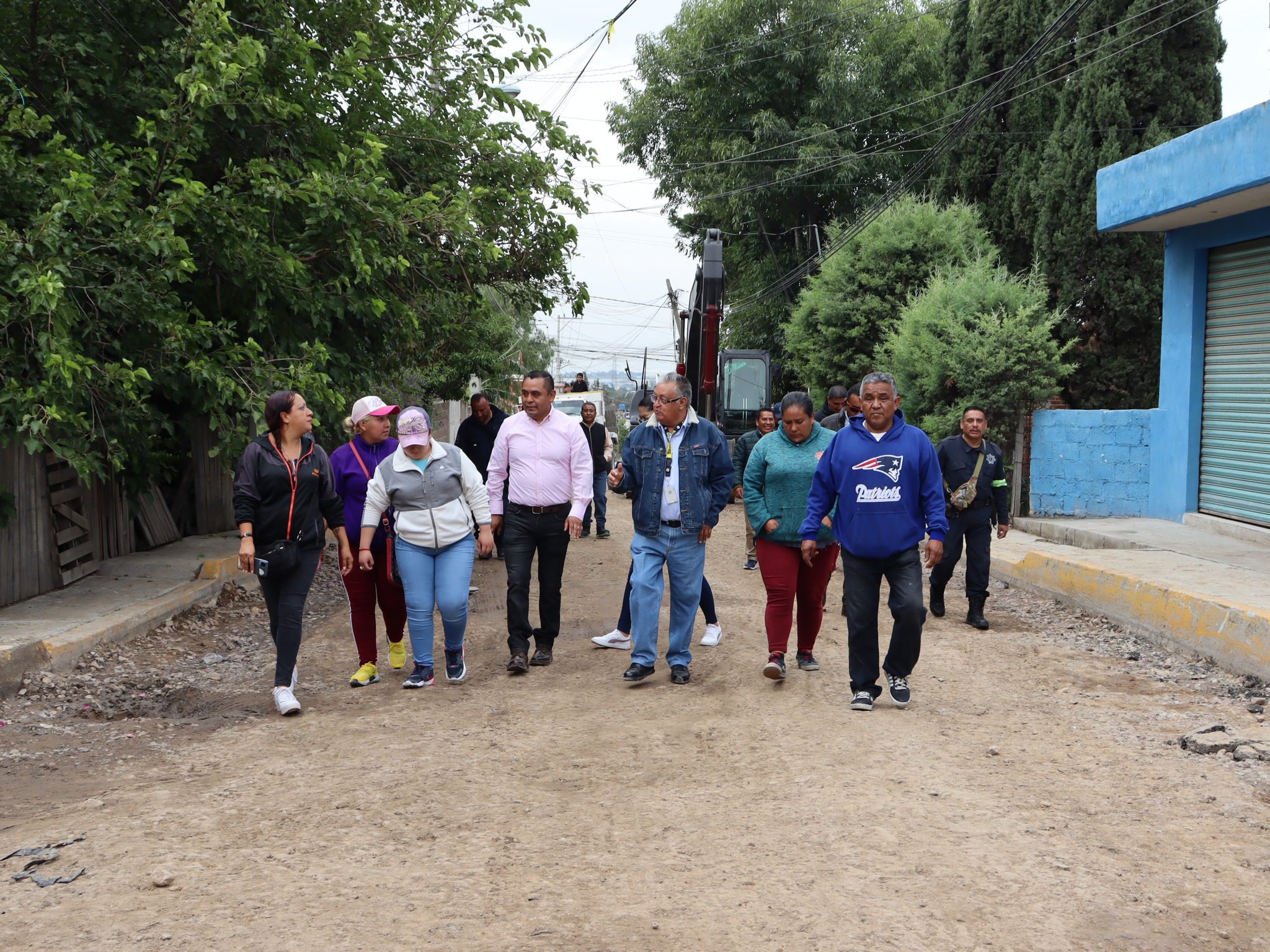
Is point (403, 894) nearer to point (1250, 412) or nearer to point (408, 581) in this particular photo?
point (408, 581)

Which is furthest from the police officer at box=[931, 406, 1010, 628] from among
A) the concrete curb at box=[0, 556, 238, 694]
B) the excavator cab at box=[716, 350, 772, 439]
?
the excavator cab at box=[716, 350, 772, 439]

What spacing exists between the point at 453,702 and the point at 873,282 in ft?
62.9

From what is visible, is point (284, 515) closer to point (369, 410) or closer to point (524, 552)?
point (369, 410)

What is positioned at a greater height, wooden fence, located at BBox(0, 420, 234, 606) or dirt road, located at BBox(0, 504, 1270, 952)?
wooden fence, located at BBox(0, 420, 234, 606)

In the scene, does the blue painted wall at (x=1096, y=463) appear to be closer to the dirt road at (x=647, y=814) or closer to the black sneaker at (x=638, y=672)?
the dirt road at (x=647, y=814)

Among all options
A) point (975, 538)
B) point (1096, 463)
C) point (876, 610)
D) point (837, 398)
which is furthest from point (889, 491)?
point (1096, 463)

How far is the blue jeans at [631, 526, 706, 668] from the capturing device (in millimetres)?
7250

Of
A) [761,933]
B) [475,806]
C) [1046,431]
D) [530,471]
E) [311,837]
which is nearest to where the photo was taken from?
[761,933]

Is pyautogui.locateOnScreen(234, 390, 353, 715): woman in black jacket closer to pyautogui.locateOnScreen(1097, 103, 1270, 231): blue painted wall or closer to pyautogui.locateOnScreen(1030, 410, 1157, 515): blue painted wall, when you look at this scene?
pyautogui.locateOnScreen(1097, 103, 1270, 231): blue painted wall

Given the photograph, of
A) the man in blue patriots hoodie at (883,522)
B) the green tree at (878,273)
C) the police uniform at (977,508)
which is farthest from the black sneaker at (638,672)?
the green tree at (878,273)

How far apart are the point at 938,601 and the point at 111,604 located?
22.4 feet

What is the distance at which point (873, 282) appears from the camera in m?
24.2

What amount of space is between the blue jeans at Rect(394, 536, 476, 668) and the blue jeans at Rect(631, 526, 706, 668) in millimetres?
1056

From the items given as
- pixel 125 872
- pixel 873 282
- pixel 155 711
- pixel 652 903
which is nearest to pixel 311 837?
pixel 125 872
